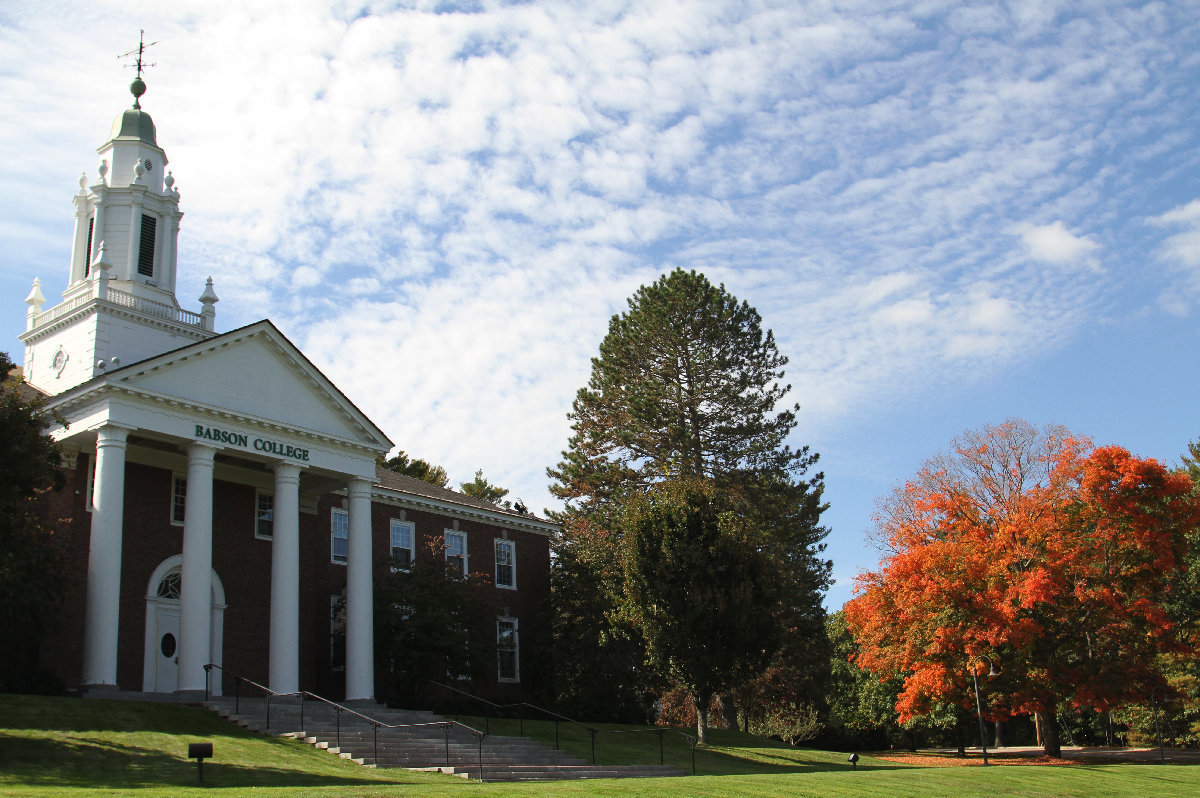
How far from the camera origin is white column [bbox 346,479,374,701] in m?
29.6

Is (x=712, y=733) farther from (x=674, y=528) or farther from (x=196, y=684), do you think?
(x=196, y=684)

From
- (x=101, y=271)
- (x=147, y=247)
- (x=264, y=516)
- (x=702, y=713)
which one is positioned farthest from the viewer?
(x=147, y=247)

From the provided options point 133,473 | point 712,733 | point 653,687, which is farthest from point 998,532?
point 133,473

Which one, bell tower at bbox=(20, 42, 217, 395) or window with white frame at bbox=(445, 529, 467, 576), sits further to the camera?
Answer: window with white frame at bbox=(445, 529, 467, 576)

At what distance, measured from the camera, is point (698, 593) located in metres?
28.0

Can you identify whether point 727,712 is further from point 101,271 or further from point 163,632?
point 101,271

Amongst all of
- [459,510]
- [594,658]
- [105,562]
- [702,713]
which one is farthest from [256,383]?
[702,713]

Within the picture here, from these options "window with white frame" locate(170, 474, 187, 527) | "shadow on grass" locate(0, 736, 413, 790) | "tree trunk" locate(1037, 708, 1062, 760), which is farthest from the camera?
"tree trunk" locate(1037, 708, 1062, 760)

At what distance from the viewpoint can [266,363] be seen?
29703 mm

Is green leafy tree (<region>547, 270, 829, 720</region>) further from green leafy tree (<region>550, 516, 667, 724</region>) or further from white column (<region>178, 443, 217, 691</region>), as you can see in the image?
white column (<region>178, 443, 217, 691</region>)

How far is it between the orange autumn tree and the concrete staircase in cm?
1265

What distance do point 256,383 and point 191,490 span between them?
3.74 m

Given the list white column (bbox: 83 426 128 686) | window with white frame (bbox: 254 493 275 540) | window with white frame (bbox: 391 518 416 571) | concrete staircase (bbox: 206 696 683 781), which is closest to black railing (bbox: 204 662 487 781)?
concrete staircase (bbox: 206 696 683 781)

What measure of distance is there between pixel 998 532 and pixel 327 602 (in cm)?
2217
